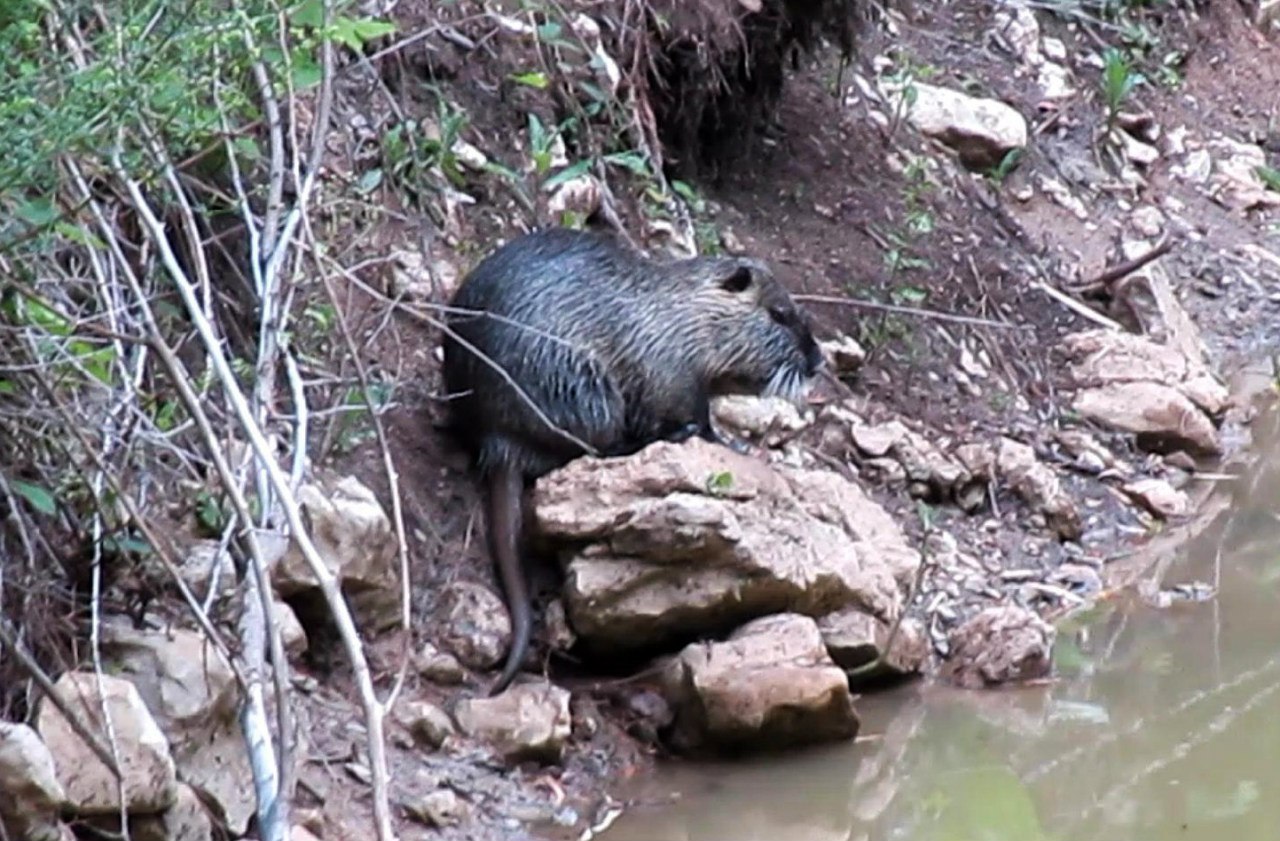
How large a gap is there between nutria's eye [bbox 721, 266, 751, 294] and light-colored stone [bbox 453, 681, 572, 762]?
4.47 ft

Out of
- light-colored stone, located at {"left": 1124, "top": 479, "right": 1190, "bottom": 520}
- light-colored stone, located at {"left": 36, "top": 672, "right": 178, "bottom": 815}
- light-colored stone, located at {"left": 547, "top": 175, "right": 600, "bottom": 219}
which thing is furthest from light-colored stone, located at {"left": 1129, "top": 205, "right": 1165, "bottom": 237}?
light-colored stone, located at {"left": 36, "top": 672, "right": 178, "bottom": 815}

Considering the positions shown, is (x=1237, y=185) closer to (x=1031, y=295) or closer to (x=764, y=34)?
(x=1031, y=295)

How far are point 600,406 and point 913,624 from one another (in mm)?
891

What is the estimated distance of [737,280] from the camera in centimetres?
569

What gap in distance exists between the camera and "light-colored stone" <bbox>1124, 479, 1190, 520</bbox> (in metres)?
6.42

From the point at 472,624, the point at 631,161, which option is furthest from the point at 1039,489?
the point at 472,624

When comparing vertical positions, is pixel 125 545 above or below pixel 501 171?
above

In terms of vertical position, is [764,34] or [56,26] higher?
[56,26]

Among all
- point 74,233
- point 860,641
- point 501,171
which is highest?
point 74,233

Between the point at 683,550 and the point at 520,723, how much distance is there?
0.54 metres

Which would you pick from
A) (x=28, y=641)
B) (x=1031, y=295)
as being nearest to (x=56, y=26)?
(x=28, y=641)

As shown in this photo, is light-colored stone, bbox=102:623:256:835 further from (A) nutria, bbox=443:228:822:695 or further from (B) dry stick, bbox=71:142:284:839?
(A) nutria, bbox=443:228:822:695

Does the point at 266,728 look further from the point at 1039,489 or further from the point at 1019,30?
the point at 1019,30

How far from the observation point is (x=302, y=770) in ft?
14.0
